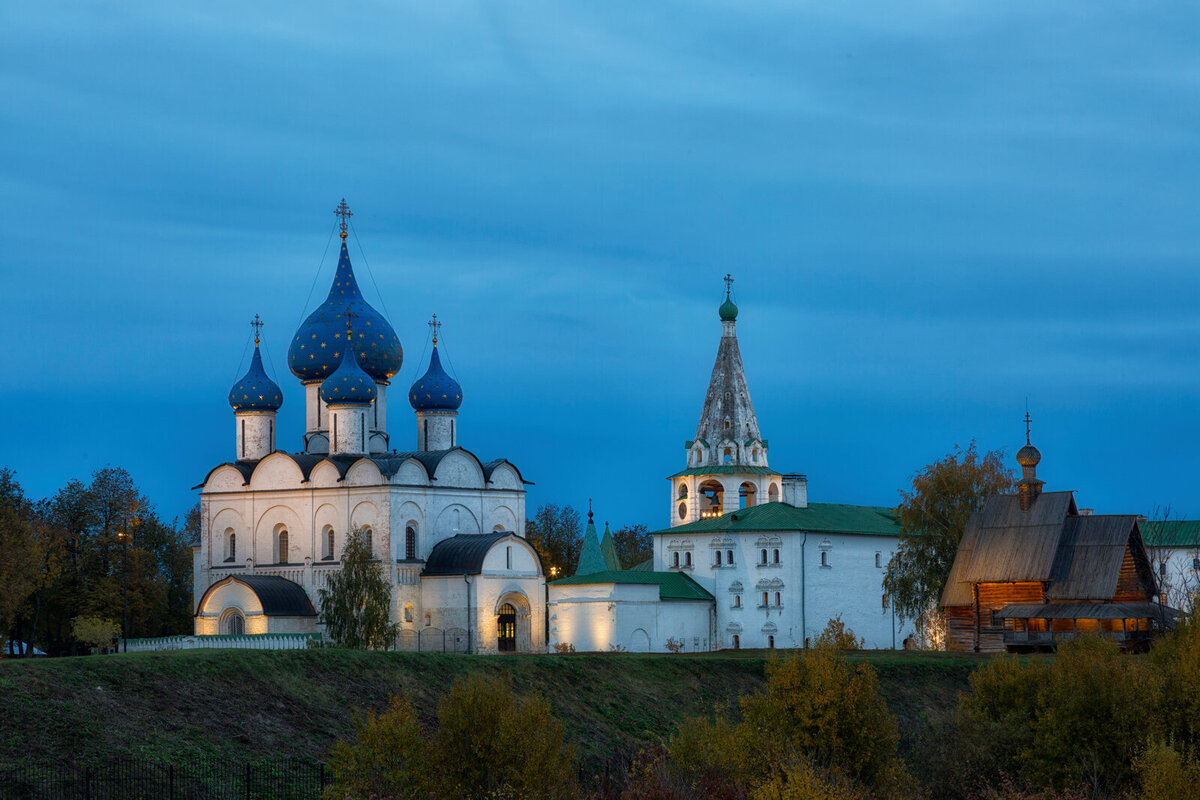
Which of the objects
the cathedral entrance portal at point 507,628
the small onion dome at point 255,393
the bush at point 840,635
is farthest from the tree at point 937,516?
the small onion dome at point 255,393

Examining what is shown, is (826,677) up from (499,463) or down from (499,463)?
down

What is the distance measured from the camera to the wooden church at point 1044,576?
130ft

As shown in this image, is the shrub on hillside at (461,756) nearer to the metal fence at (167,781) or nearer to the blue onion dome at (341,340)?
the metal fence at (167,781)

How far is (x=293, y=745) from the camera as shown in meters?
26.8

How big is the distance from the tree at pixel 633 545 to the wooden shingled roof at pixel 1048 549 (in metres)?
34.9

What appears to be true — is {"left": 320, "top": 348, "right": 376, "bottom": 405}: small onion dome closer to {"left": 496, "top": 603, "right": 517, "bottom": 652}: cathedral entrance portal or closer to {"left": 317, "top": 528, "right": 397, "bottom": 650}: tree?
{"left": 317, "top": 528, "right": 397, "bottom": 650}: tree

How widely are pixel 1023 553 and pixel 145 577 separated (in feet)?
92.5

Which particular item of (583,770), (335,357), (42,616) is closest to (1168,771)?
(583,770)

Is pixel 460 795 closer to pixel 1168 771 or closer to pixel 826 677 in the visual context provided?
pixel 826 677

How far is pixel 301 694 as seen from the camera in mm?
29000

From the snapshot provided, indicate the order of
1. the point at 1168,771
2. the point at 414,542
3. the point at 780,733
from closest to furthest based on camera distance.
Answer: the point at 1168,771, the point at 780,733, the point at 414,542

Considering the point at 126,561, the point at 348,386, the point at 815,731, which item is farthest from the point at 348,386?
the point at 815,731

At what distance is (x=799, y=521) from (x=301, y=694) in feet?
90.0

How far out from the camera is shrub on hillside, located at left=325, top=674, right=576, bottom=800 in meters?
19.8
